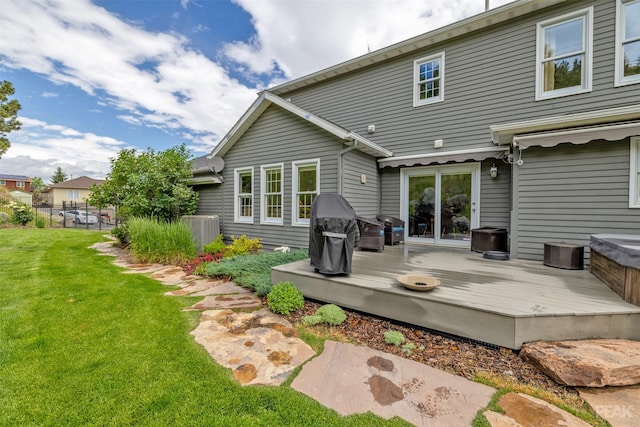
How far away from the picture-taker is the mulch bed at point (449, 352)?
8.03ft

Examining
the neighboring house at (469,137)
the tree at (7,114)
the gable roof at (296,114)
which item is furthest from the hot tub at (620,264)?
the tree at (7,114)

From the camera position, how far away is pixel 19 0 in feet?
23.9

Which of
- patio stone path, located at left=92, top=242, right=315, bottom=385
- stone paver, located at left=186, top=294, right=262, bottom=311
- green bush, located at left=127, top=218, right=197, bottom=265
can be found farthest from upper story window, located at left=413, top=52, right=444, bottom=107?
green bush, located at left=127, top=218, right=197, bottom=265

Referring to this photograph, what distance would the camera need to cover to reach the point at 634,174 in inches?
185

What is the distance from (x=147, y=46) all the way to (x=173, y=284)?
10134mm

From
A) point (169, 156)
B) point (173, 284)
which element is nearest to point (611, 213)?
point (173, 284)

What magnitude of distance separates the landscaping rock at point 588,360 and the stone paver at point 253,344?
86.1 inches

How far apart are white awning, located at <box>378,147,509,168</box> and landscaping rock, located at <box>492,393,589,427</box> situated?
557 cm

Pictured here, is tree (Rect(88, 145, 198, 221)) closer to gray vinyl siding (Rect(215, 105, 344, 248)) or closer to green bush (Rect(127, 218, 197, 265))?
green bush (Rect(127, 218, 197, 265))

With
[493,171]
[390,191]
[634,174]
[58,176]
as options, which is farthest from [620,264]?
[58,176]

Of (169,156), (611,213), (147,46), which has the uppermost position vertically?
(147,46)

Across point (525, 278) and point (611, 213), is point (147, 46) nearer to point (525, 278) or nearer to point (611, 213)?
point (525, 278)

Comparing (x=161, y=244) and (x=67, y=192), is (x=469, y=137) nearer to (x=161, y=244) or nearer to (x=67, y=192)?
(x=161, y=244)

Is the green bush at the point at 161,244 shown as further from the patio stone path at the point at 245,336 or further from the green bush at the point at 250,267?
the patio stone path at the point at 245,336
